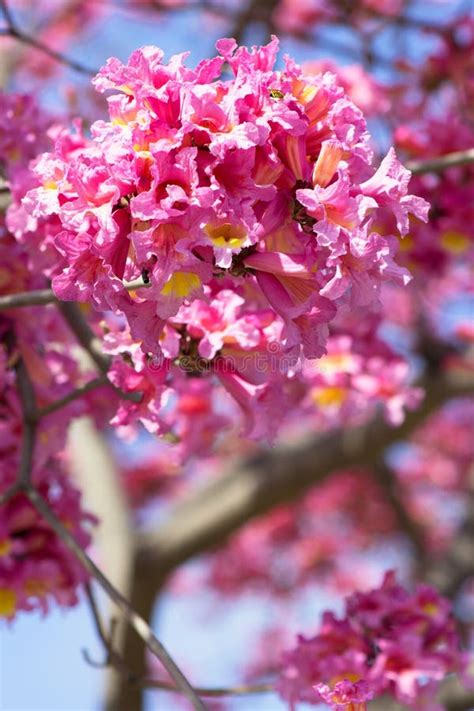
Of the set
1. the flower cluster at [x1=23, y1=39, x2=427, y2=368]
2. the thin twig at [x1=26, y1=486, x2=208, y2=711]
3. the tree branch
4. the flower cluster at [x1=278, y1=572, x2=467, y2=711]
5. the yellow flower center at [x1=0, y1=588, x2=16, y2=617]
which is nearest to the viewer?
the flower cluster at [x1=23, y1=39, x2=427, y2=368]

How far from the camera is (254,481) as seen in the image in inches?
131

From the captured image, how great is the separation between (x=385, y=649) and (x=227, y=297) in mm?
652

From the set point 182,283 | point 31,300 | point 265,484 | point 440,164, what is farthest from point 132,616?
point 265,484

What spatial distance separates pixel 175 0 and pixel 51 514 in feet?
9.97

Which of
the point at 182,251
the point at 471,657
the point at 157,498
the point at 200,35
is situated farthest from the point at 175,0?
the point at 182,251

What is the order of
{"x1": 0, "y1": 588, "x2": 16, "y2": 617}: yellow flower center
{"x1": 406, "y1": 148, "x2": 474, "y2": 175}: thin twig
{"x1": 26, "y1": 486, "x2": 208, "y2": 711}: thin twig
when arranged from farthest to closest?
{"x1": 406, "y1": 148, "x2": 474, "y2": 175}: thin twig, {"x1": 0, "y1": 588, "x2": 16, "y2": 617}: yellow flower center, {"x1": 26, "y1": 486, "x2": 208, "y2": 711}: thin twig

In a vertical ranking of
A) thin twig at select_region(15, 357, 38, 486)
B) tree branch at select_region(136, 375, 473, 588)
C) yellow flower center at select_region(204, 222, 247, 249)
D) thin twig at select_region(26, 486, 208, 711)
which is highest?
yellow flower center at select_region(204, 222, 247, 249)

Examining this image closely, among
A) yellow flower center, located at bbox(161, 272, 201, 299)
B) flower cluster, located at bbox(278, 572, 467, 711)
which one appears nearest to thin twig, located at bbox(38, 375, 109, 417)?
yellow flower center, located at bbox(161, 272, 201, 299)

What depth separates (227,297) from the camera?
135 cm

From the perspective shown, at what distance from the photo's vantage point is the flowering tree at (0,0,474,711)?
3.36 feet

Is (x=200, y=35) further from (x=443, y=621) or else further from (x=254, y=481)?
(x=443, y=621)

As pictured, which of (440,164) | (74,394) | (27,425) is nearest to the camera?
(74,394)

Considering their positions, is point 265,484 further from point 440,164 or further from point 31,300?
point 31,300

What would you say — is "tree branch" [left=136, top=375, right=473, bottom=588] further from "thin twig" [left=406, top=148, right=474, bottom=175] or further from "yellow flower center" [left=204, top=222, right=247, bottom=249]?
"yellow flower center" [left=204, top=222, right=247, bottom=249]
